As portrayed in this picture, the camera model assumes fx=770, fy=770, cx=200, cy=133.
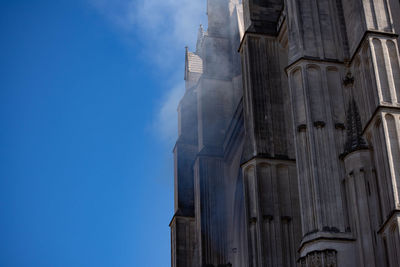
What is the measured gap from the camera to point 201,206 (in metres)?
26.9

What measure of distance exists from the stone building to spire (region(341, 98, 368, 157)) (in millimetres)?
27

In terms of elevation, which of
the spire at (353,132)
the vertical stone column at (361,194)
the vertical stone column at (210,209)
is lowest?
the vertical stone column at (361,194)

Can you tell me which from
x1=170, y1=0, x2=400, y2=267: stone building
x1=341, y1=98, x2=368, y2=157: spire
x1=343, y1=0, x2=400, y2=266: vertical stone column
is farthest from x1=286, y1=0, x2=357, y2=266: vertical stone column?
x1=343, y1=0, x2=400, y2=266: vertical stone column

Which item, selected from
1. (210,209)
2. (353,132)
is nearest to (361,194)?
(353,132)

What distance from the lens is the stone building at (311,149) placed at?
1541 cm

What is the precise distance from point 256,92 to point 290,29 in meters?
3.08

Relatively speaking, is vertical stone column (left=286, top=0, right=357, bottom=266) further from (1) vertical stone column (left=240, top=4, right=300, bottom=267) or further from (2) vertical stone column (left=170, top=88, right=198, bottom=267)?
(2) vertical stone column (left=170, top=88, right=198, bottom=267)

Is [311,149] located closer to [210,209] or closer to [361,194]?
[361,194]

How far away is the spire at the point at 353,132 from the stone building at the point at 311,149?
0.03 m

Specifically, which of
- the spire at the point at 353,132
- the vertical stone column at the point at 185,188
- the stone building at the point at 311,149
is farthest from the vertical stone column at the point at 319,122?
the vertical stone column at the point at 185,188

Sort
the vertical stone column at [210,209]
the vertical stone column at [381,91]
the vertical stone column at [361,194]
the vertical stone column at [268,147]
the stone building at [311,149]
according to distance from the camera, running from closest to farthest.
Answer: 1. the vertical stone column at [381,91]
2. the vertical stone column at [361,194]
3. the stone building at [311,149]
4. the vertical stone column at [268,147]
5. the vertical stone column at [210,209]

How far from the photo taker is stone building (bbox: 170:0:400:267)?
15.4 m

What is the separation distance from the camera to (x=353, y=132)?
16500 millimetres

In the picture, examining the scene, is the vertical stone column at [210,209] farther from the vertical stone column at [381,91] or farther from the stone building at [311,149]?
the vertical stone column at [381,91]
